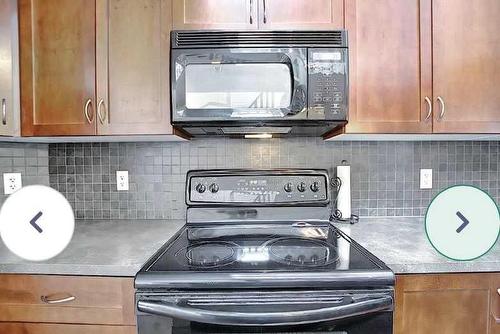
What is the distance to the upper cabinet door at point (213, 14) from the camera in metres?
1.37

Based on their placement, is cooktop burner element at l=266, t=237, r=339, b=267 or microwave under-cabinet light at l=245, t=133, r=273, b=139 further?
microwave under-cabinet light at l=245, t=133, r=273, b=139

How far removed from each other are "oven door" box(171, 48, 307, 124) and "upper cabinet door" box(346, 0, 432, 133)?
256mm

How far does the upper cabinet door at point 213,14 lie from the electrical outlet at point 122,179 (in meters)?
0.80

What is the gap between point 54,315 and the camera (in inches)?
Answer: 42.9

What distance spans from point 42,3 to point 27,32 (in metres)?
0.14

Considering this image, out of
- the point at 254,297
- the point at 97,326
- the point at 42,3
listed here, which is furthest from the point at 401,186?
the point at 42,3

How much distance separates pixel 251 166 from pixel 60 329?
1048mm

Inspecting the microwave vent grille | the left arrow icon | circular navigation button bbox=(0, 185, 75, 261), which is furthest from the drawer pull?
the microwave vent grille

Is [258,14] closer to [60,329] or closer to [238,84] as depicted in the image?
[238,84]

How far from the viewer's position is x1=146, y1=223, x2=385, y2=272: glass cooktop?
1034 millimetres

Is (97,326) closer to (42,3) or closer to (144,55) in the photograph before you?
(144,55)

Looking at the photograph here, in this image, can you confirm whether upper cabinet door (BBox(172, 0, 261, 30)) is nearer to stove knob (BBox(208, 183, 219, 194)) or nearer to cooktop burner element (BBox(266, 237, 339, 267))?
stove knob (BBox(208, 183, 219, 194))

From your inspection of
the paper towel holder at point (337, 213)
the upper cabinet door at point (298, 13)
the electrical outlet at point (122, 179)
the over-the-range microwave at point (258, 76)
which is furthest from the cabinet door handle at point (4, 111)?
the paper towel holder at point (337, 213)

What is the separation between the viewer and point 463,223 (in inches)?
47.4
